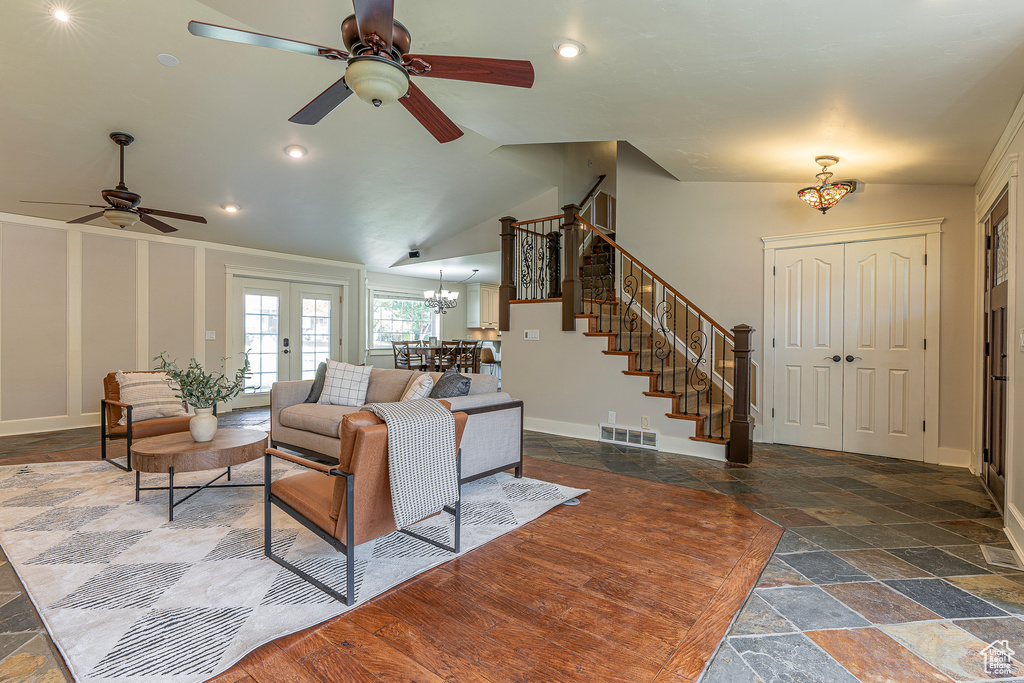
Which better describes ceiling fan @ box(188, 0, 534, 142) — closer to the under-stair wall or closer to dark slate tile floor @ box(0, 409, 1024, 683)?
dark slate tile floor @ box(0, 409, 1024, 683)

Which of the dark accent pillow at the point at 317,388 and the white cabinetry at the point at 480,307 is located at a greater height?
the white cabinetry at the point at 480,307

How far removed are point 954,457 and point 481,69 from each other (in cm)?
533

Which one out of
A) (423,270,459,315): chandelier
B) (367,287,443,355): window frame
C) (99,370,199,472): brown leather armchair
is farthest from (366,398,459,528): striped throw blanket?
(367,287,443,355): window frame

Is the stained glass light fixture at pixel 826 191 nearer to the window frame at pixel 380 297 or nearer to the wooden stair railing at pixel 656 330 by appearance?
the wooden stair railing at pixel 656 330

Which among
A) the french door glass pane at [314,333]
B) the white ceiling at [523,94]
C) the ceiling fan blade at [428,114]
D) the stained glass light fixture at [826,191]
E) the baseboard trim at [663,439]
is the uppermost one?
the white ceiling at [523,94]

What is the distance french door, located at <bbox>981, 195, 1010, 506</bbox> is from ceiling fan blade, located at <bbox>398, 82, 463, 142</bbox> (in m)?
3.71

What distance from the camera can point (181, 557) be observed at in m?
2.51

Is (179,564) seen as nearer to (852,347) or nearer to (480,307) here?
(852,347)

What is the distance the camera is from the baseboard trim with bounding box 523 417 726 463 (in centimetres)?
464

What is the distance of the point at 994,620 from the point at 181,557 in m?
3.81

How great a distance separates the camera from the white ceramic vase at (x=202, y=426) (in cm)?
333

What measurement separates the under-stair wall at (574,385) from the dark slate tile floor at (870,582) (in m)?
0.76

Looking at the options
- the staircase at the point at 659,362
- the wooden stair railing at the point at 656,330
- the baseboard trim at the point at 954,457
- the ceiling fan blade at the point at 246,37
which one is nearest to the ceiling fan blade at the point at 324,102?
the ceiling fan blade at the point at 246,37

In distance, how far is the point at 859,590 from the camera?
7.37 ft
